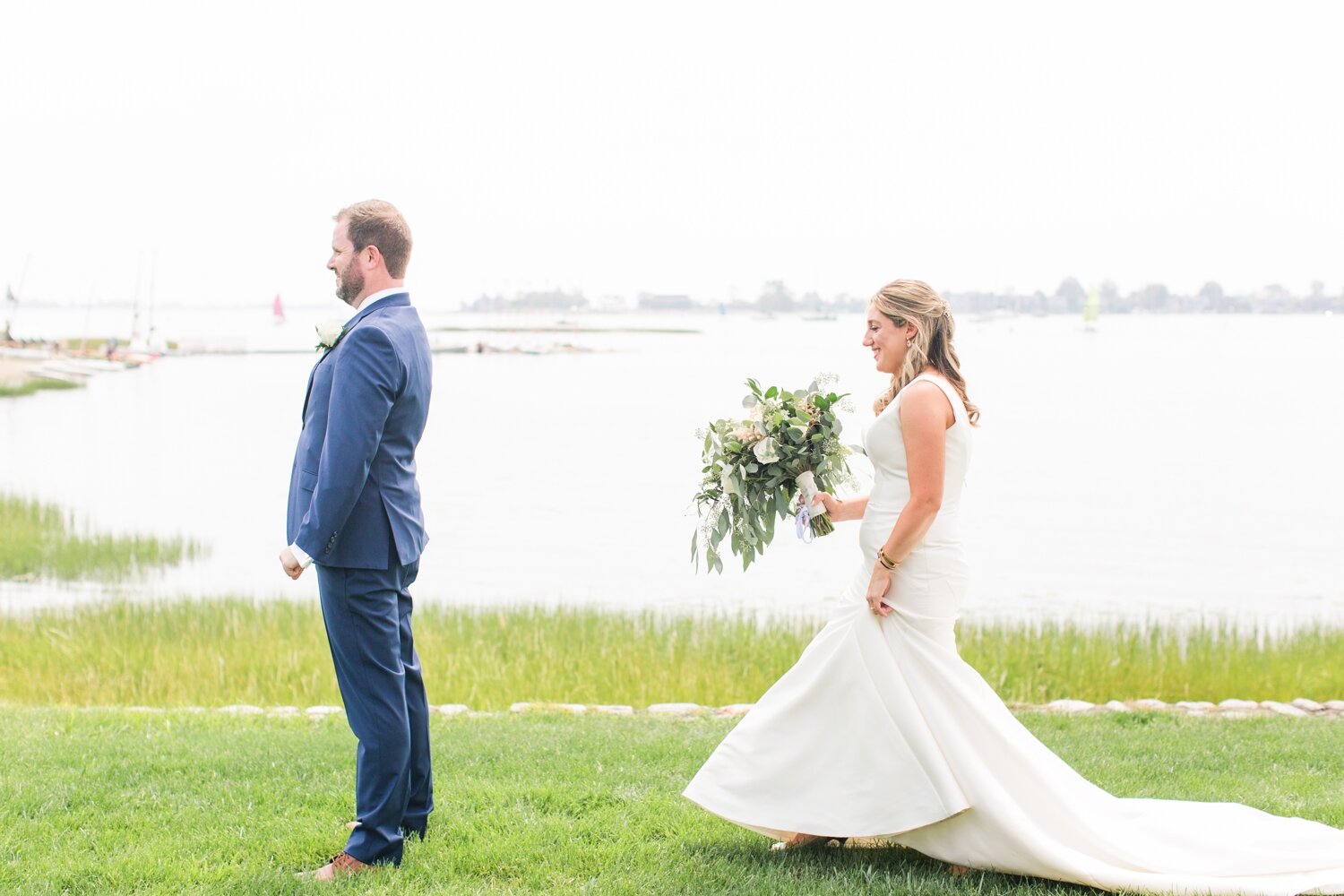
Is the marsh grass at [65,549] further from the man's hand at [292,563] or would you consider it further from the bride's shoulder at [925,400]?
the bride's shoulder at [925,400]

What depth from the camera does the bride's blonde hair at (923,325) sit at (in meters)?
4.72

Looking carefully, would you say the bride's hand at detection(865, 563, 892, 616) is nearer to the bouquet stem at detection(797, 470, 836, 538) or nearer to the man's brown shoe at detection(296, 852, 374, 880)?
the bouquet stem at detection(797, 470, 836, 538)

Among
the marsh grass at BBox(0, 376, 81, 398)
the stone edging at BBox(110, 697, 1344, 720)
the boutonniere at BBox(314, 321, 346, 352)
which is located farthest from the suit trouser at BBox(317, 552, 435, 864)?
the marsh grass at BBox(0, 376, 81, 398)

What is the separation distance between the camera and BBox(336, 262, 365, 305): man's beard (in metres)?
4.73

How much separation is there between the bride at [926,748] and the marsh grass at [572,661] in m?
4.75

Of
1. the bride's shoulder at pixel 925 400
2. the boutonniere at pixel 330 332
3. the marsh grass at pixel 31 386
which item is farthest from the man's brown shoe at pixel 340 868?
the marsh grass at pixel 31 386

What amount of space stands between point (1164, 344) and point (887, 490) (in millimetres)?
165530

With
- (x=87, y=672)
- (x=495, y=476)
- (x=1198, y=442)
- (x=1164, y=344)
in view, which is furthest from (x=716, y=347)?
(x=87, y=672)

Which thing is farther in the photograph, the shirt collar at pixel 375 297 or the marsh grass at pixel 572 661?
the marsh grass at pixel 572 661

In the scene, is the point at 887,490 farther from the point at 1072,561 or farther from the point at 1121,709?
the point at 1072,561

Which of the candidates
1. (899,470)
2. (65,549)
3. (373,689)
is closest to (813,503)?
(899,470)

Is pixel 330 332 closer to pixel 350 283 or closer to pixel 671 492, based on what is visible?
pixel 350 283

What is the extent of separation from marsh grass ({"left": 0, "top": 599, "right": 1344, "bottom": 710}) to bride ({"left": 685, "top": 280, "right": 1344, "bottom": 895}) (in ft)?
15.6

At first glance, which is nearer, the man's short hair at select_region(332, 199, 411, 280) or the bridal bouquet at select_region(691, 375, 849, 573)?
the man's short hair at select_region(332, 199, 411, 280)
